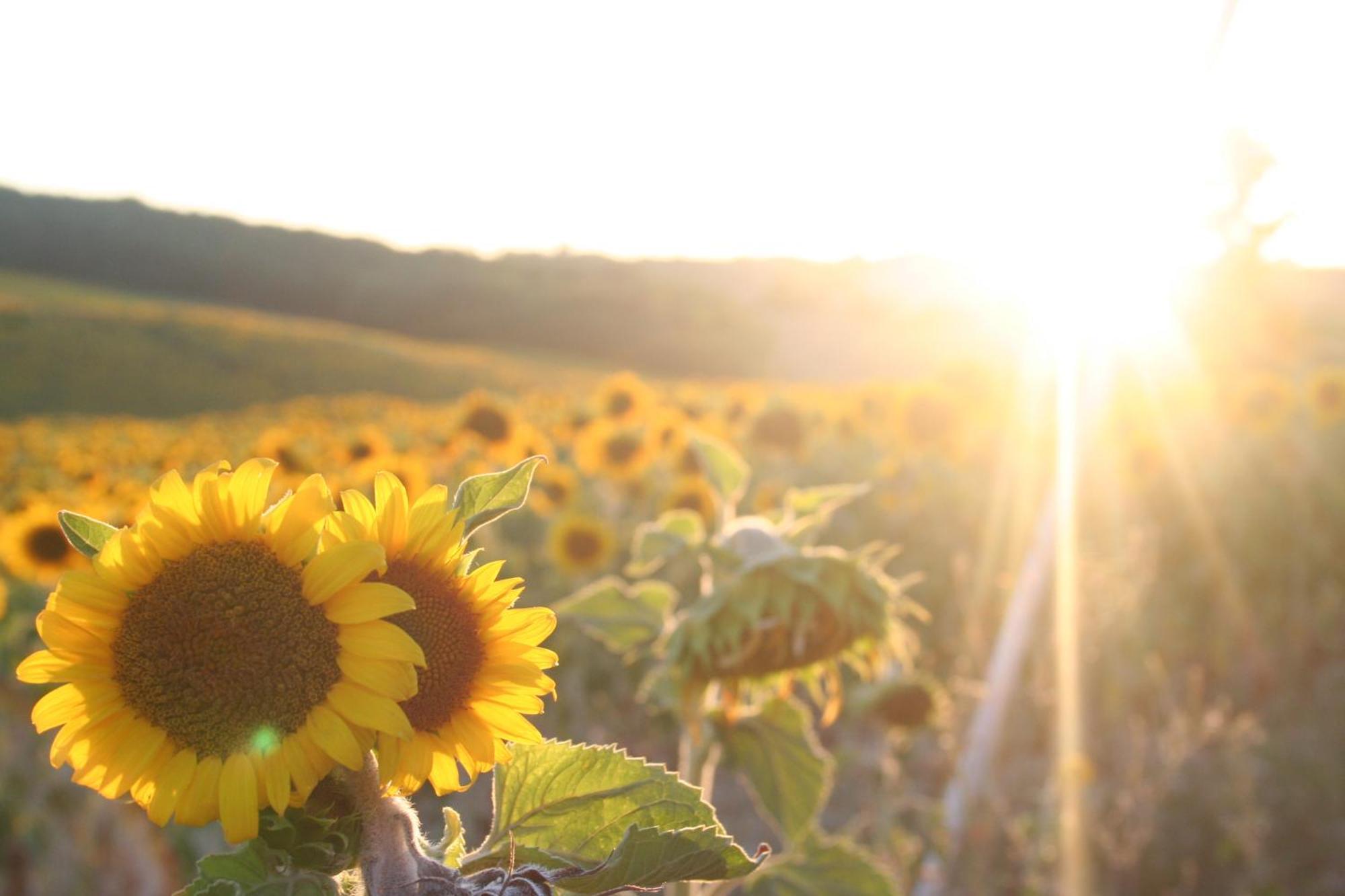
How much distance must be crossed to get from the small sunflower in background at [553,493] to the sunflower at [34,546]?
6.65ft

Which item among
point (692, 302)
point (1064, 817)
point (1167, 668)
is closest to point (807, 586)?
point (1064, 817)

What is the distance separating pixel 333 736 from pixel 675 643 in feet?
1.83

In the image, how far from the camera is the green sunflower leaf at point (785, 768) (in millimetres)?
1089

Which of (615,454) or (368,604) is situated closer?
(368,604)

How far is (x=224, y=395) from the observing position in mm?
15930

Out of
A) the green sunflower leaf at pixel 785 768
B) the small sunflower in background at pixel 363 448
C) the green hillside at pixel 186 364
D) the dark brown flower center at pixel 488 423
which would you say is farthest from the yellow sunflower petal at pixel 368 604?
the green hillside at pixel 186 364

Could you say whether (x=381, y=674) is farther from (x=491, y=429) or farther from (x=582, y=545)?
(x=491, y=429)

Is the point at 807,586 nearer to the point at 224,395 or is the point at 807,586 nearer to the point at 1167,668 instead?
the point at 1167,668

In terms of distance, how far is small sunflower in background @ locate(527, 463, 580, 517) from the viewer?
4.99m

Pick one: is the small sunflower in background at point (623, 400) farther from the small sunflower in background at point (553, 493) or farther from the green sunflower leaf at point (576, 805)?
the green sunflower leaf at point (576, 805)

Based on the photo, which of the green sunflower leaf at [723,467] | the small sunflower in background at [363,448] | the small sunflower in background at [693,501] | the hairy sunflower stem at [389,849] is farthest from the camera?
the small sunflower in background at [363,448]

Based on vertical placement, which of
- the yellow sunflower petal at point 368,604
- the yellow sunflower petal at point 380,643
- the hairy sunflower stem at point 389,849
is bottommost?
the hairy sunflower stem at point 389,849

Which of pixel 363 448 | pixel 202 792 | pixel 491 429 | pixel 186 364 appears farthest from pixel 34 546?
pixel 186 364

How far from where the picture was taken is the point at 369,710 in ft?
1.72
